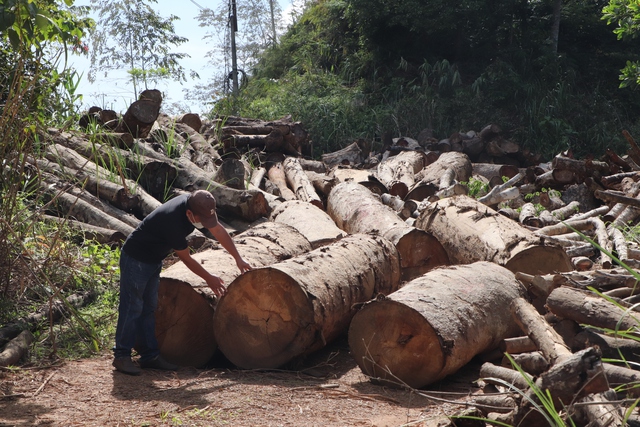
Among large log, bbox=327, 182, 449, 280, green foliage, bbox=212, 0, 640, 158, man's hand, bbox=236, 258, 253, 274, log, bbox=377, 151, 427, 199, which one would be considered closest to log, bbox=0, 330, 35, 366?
man's hand, bbox=236, 258, 253, 274

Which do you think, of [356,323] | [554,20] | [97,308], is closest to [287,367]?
[356,323]

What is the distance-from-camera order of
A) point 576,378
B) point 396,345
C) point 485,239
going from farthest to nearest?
point 485,239 → point 396,345 → point 576,378

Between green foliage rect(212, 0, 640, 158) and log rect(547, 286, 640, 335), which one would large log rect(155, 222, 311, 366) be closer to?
log rect(547, 286, 640, 335)

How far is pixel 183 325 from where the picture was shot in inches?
216

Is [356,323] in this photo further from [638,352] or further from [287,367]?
[638,352]

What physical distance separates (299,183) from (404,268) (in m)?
4.64

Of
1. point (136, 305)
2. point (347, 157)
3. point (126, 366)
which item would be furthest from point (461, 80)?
point (126, 366)

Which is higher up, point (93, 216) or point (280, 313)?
point (93, 216)

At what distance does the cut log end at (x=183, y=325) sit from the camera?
547 cm

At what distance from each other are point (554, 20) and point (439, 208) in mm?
15443

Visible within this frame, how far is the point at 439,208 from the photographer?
758cm

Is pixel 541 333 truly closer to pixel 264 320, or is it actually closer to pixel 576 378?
pixel 576 378

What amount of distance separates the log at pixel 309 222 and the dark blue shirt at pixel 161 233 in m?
2.35

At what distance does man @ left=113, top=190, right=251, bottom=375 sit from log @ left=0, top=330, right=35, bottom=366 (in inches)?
30.8
